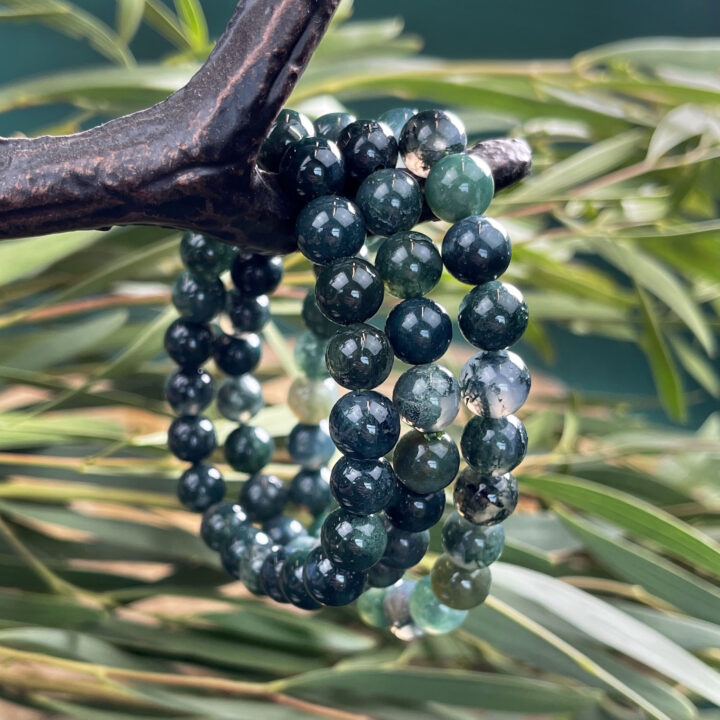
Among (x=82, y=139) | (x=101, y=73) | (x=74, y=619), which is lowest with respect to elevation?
(x=74, y=619)

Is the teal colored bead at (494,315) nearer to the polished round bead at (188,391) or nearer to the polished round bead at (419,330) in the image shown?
the polished round bead at (419,330)

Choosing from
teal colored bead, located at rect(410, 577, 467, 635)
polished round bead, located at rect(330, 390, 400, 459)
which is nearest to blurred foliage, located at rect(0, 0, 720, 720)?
teal colored bead, located at rect(410, 577, 467, 635)

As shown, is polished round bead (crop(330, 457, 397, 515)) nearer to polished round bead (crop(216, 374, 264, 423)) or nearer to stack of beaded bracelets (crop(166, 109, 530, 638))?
stack of beaded bracelets (crop(166, 109, 530, 638))

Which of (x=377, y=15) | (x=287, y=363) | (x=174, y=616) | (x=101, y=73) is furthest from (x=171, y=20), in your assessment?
(x=377, y=15)

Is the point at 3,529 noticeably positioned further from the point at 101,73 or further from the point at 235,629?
the point at 101,73

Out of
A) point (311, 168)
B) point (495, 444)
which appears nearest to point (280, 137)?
point (311, 168)

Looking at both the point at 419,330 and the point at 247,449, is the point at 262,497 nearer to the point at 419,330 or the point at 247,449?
the point at 247,449

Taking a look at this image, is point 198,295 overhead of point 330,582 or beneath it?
overhead
